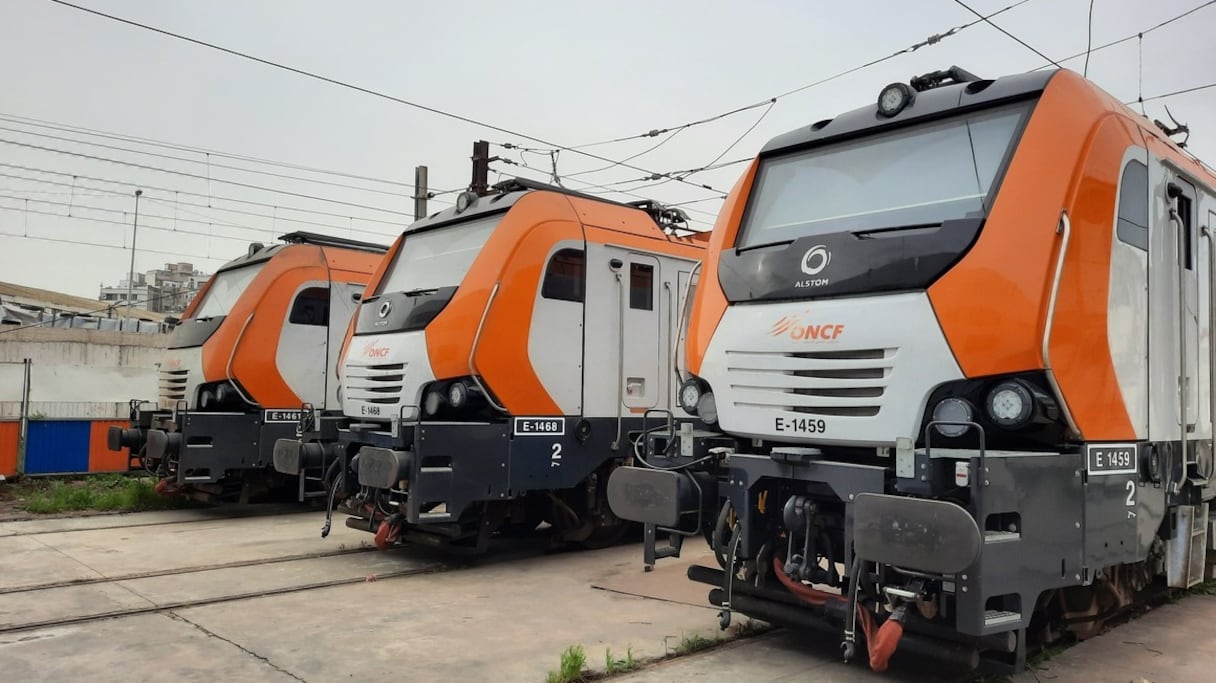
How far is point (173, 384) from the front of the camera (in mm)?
11359

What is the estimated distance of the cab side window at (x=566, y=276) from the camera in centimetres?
796

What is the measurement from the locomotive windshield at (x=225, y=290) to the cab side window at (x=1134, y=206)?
9.58 metres

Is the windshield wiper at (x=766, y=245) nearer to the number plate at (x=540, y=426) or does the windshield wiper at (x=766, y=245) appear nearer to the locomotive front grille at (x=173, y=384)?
the number plate at (x=540, y=426)

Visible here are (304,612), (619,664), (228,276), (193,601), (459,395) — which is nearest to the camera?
(619,664)

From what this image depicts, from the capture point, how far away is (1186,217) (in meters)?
5.44

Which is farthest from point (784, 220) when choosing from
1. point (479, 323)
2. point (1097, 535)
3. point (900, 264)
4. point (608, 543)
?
point (608, 543)

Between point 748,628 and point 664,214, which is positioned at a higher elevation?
point 664,214

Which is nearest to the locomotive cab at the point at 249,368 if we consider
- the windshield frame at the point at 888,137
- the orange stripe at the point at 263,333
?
the orange stripe at the point at 263,333

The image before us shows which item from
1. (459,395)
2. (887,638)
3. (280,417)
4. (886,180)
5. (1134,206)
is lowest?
(887,638)

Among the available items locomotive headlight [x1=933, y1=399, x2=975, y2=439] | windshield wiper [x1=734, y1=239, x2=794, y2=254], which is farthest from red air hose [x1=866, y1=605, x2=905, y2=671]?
windshield wiper [x1=734, y1=239, x2=794, y2=254]

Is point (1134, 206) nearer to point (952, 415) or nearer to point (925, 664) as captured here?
point (952, 415)

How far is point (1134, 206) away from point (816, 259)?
1.69 m

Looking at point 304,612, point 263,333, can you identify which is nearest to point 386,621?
point 304,612

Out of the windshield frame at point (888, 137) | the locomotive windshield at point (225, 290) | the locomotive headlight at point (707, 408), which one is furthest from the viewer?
the locomotive windshield at point (225, 290)
